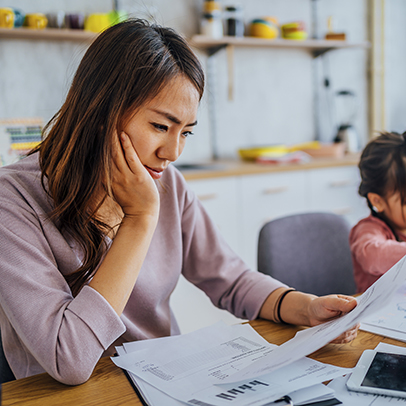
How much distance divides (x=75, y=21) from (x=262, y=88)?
1.35 metres

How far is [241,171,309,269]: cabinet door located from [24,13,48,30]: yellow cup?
1.33 m

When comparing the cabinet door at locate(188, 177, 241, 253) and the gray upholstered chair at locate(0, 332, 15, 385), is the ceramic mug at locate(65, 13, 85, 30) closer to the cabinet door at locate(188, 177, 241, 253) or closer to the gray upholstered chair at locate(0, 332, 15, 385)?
the cabinet door at locate(188, 177, 241, 253)

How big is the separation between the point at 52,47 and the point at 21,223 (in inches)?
83.1

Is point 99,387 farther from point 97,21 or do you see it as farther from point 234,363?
point 97,21

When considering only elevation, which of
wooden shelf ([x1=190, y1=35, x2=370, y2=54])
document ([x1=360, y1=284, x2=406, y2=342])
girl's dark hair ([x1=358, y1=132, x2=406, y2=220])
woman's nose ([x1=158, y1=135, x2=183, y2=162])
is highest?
wooden shelf ([x1=190, y1=35, x2=370, y2=54])

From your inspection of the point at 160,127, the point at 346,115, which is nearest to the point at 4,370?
the point at 160,127

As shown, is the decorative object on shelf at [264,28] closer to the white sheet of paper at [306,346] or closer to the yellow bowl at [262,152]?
the yellow bowl at [262,152]

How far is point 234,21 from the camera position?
2791 millimetres

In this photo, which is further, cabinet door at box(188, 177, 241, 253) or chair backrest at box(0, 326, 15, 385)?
cabinet door at box(188, 177, 241, 253)

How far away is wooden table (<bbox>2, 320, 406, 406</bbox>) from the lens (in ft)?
2.01

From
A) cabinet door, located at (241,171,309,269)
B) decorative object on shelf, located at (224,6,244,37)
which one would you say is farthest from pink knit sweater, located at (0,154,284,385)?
decorative object on shelf, located at (224,6,244,37)

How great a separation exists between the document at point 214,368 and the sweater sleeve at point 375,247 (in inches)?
20.9

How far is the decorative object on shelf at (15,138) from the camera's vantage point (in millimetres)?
1911

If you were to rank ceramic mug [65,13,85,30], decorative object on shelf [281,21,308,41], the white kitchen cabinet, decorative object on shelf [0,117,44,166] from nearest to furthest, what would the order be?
1. decorative object on shelf [0,117,44,166]
2. the white kitchen cabinet
3. ceramic mug [65,13,85,30]
4. decorative object on shelf [281,21,308,41]
